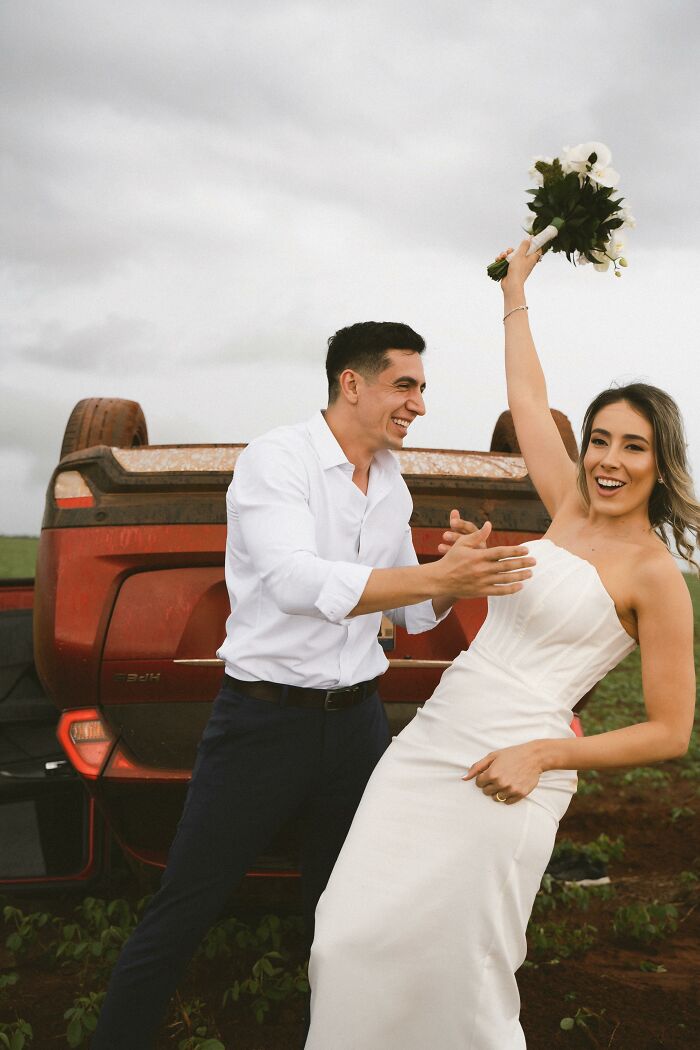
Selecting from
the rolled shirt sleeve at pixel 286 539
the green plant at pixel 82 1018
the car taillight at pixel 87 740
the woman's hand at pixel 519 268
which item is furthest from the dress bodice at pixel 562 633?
the green plant at pixel 82 1018

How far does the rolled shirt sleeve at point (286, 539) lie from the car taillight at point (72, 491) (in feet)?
3.79

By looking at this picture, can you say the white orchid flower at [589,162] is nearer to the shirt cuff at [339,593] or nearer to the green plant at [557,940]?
the shirt cuff at [339,593]

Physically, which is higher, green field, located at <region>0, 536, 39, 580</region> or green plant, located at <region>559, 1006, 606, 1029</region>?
green field, located at <region>0, 536, 39, 580</region>

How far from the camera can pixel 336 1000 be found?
2.41 m

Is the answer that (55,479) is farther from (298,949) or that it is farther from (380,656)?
(298,949)

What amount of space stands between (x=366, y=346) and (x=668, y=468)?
103cm

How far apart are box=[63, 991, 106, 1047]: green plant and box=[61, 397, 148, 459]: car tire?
2.45 m

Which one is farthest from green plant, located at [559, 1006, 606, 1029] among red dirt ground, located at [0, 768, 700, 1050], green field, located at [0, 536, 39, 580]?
green field, located at [0, 536, 39, 580]

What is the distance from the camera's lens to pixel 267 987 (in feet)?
13.0

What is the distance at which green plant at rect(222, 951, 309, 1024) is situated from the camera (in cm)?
382

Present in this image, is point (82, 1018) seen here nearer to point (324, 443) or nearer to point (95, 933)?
point (95, 933)

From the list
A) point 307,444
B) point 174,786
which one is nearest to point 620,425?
point 307,444

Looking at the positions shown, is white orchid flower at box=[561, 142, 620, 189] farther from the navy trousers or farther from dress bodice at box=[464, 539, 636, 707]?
the navy trousers

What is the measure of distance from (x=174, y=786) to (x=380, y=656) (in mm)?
1163
